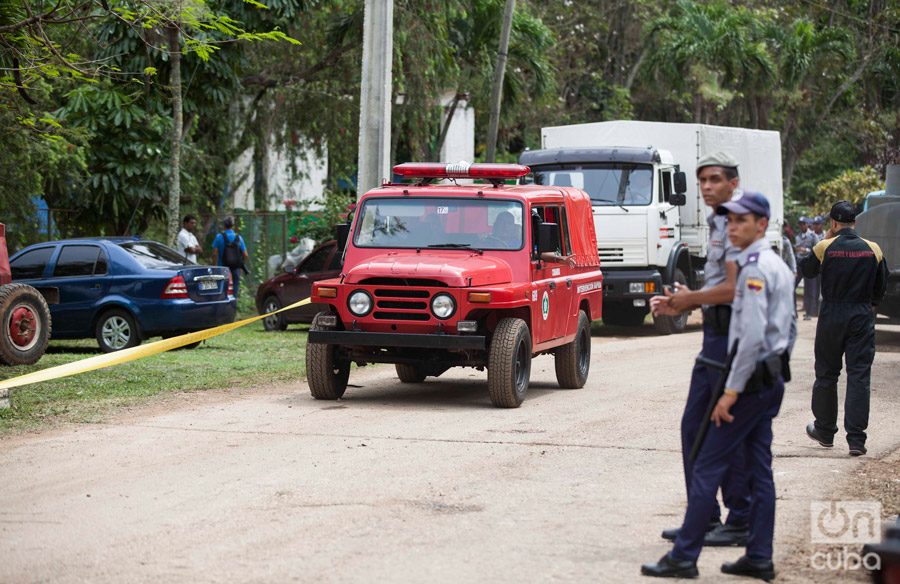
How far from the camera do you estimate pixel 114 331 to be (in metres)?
15.6

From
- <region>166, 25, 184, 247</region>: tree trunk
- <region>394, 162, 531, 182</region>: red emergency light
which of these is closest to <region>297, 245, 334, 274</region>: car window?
<region>166, 25, 184, 247</region>: tree trunk

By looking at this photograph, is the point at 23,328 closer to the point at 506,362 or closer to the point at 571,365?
the point at 506,362

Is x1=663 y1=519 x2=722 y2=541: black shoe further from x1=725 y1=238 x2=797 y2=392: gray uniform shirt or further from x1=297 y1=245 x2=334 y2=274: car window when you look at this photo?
x1=297 y1=245 x2=334 y2=274: car window

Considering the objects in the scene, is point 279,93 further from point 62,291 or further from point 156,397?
point 156,397

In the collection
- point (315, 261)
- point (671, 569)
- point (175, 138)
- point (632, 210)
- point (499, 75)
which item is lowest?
point (671, 569)

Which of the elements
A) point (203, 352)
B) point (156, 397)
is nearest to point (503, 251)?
point (156, 397)

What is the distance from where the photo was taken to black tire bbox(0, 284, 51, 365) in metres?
12.8

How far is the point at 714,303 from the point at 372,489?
2.75m

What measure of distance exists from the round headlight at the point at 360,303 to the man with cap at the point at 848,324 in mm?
4171

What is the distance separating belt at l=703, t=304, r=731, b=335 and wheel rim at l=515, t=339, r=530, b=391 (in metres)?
5.32

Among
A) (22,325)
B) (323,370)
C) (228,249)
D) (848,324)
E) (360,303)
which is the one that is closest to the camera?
(848,324)

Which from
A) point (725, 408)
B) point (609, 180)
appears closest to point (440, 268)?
point (725, 408)

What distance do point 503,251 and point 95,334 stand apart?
22.5 feet

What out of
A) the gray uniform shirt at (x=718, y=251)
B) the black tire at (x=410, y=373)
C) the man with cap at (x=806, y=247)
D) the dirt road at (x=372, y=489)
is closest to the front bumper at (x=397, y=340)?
the dirt road at (x=372, y=489)
